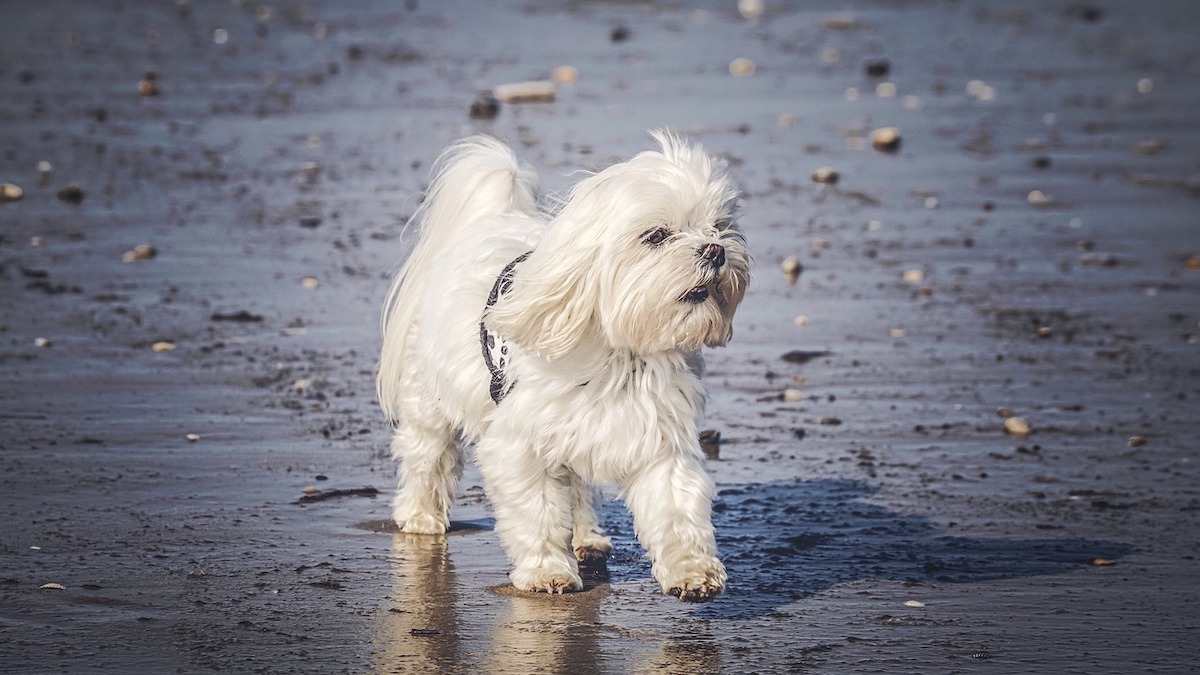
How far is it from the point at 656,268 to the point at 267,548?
1.88 m

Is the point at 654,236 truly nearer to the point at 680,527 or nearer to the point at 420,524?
the point at 680,527

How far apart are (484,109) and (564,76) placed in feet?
9.79

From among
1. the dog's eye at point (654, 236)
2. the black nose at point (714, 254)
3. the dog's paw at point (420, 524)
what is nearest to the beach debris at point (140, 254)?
the dog's paw at point (420, 524)

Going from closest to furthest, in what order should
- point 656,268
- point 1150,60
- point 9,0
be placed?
point 656,268, point 1150,60, point 9,0

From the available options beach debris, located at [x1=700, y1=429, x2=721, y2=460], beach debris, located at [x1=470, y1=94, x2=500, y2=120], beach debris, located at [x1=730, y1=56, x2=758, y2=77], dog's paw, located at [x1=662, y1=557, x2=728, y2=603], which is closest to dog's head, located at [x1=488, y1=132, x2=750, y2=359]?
dog's paw, located at [x1=662, y1=557, x2=728, y2=603]

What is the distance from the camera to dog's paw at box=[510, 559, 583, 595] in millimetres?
5766

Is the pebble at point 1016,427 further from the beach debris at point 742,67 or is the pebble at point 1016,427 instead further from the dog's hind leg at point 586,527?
the beach debris at point 742,67

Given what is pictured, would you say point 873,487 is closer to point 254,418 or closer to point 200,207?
point 254,418

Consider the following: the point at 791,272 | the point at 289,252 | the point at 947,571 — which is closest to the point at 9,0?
the point at 289,252

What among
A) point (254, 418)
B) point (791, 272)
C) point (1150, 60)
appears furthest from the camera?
point (1150, 60)

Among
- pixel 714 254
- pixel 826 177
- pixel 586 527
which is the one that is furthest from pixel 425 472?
pixel 826 177

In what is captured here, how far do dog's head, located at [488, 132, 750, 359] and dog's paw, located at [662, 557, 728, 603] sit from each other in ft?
2.25

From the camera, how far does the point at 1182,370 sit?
8969 millimetres

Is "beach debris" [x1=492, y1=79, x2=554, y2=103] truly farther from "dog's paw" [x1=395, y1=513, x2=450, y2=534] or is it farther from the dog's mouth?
the dog's mouth
